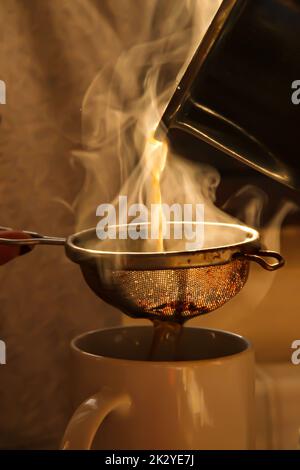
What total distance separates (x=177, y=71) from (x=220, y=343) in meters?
0.35

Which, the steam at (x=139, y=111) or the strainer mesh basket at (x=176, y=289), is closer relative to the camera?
the strainer mesh basket at (x=176, y=289)

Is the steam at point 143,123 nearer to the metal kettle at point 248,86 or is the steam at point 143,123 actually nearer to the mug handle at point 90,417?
the metal kettle at point 248,86

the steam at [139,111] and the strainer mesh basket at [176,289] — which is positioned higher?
the steam at [139,111]

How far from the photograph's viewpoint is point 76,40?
73cm

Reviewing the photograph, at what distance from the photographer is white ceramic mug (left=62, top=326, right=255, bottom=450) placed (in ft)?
1.38

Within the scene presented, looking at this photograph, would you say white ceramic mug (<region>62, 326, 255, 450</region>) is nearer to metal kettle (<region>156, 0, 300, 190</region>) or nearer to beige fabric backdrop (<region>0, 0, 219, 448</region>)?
metal kettle (<region>156, 0, 300, 190</region>)

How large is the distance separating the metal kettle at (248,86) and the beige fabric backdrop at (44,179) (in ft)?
0.71

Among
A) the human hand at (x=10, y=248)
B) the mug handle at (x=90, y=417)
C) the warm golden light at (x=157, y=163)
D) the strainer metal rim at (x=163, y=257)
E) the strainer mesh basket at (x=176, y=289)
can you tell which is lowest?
the mug handle at (x=90, y=417)

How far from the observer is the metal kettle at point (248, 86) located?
0.50 m

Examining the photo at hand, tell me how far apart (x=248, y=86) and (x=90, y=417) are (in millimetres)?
265

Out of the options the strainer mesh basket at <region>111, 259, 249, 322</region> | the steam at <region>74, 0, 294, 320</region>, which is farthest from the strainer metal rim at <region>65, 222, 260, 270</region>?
the steam at <region>74, 0, 294, 320</region>

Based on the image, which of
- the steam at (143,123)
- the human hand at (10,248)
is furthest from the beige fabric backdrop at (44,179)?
the human hand at (10,248)

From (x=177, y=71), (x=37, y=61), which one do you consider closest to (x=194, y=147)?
(x=177, y=71)

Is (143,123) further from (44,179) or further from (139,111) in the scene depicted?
(44,179)
